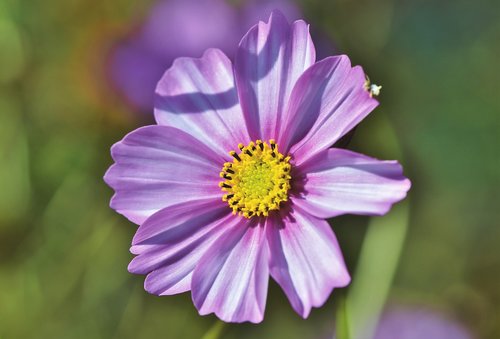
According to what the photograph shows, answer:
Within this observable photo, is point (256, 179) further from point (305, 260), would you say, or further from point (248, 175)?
point (305, 260)

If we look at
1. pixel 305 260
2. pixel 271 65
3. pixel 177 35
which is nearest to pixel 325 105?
pixel 271 65

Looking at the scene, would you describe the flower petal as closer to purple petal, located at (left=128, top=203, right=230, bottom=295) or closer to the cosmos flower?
purple petal, located at (left=128, top=203, right=230, bottom=295)

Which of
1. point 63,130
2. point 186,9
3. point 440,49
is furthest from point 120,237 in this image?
point 440,49

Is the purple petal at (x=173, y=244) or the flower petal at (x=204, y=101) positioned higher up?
the flower petal at (x=204, y=101)

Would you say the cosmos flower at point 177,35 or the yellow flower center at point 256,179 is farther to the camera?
the cosmos flower at point 177,35

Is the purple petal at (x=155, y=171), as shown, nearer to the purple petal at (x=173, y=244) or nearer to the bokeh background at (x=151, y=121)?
the purple petal at (x=173, y=244)

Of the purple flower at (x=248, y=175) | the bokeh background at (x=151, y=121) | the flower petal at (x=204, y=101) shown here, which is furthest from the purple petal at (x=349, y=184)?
the bokeh background at (x=151, y=121)

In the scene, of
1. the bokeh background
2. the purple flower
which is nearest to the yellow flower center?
the purple flower
